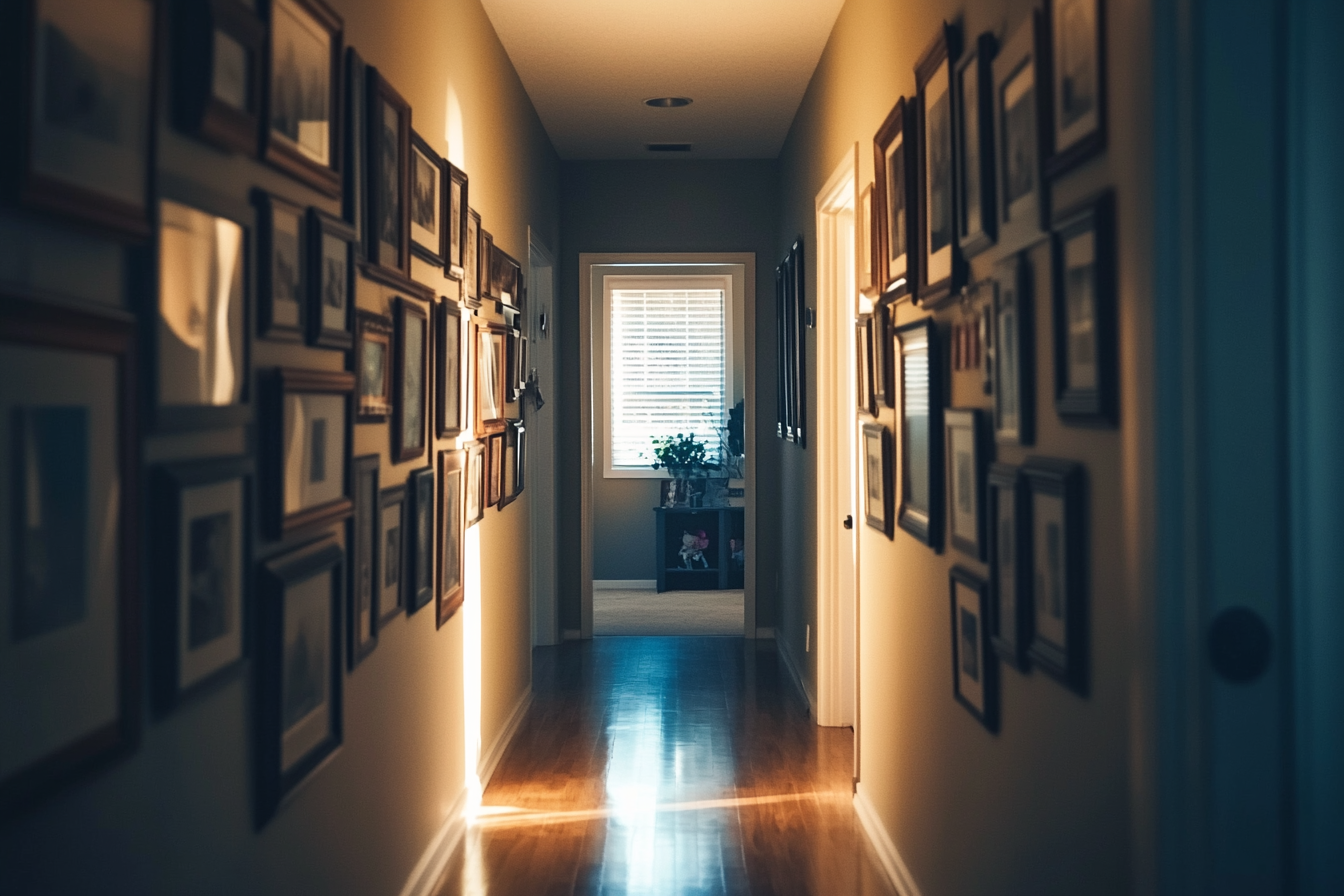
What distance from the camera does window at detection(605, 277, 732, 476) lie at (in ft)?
28.5

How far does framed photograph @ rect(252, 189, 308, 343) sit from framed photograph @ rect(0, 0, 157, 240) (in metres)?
0.39

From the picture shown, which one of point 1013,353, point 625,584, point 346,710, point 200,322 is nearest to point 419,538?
point 346,710

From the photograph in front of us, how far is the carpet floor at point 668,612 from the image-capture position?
6797mm

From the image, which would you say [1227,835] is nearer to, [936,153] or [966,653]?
[966,653]

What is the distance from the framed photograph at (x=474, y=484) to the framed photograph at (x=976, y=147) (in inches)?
71.7

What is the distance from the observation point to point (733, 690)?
523 cm

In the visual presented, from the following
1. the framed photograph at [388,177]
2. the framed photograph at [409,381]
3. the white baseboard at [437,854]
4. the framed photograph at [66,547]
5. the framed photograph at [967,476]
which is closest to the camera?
the framed photograph at [66,547]

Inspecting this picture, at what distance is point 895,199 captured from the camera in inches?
112

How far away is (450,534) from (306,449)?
1243 millimetres

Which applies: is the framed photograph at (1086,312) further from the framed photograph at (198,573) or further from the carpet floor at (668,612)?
the carpet floor at (668,612)

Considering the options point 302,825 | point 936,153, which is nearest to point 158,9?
point 302,825

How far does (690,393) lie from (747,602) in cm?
263

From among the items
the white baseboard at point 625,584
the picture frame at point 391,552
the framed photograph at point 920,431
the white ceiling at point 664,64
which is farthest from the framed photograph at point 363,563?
the white baseboard at point 625,584

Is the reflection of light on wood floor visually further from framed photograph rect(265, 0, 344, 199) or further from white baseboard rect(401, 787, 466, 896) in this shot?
framed photograph rect(265, 0, 344, 199)
